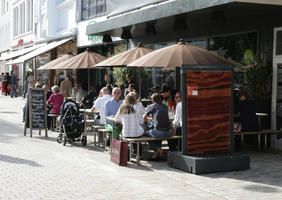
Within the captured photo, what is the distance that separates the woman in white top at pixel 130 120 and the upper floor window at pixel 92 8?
13162 mm

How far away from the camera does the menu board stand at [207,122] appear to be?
8406 mm

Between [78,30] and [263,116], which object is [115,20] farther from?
[78,30]

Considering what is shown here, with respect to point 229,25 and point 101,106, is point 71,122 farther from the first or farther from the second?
point 229,25

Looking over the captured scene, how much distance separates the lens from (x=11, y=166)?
8609 mm

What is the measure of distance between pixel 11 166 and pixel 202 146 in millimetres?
3432

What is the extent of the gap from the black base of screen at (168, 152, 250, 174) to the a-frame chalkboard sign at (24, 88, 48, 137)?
17.8ft

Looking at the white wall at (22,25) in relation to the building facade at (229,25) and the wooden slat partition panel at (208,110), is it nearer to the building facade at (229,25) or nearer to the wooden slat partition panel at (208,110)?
the building facade at (229,25)

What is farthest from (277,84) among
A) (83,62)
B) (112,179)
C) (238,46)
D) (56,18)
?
(56,18)

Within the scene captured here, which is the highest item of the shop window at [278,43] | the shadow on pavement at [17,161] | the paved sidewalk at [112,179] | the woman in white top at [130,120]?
the shop window at [278,43]

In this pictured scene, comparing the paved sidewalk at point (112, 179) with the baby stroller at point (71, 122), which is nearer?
the paved sidewalk at point (112, 179)

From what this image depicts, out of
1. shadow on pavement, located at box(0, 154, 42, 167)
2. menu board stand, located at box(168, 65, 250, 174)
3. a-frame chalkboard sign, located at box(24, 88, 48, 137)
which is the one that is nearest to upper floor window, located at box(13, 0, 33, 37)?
a-frame chalkboard sign, located at box(24, 88, 48, 137)

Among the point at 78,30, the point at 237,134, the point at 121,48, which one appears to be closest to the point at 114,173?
the point at 237,134

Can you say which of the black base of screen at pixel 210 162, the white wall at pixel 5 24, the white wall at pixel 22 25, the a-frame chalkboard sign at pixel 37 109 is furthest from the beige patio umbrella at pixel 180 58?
the white wall at pixel 5 24

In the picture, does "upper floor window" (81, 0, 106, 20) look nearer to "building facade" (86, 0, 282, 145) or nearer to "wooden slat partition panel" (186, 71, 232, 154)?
"building facade" (86, 0, 282, 145)
